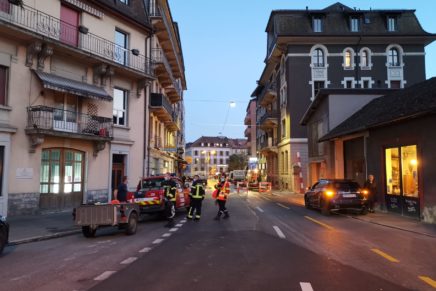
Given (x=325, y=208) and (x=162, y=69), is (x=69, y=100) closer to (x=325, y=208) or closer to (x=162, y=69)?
(x=162, y=69)

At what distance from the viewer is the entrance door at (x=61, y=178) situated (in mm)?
17922

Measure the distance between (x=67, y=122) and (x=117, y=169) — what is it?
494 cm

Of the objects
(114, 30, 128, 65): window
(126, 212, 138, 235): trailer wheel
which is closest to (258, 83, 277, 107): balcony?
(114, 30, 128, 65): window

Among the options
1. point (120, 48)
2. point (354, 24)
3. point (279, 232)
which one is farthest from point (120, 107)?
point (354, 24)

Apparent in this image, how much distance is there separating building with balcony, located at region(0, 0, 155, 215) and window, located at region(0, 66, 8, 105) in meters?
0.04

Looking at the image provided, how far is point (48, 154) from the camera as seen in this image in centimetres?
1814

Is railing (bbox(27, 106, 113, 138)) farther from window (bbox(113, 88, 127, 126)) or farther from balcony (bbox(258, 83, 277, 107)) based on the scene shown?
balcony (bbox(258, 83, 277, 107))

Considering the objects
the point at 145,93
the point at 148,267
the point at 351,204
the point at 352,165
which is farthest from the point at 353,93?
the point at 148,267

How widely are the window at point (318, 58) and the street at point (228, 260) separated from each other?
1144 inches

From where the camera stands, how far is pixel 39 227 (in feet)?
43.9

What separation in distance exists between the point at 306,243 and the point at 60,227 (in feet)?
27.4

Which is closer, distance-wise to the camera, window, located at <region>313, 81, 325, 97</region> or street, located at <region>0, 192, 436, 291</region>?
street, located at <region>0, 192, 436, 291</region>

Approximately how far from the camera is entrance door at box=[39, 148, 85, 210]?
17.9 meters

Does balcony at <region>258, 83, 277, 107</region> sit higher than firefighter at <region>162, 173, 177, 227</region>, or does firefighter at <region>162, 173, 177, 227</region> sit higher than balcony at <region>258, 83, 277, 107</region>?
balcony at <region>258, 83, 277, 107</region>
